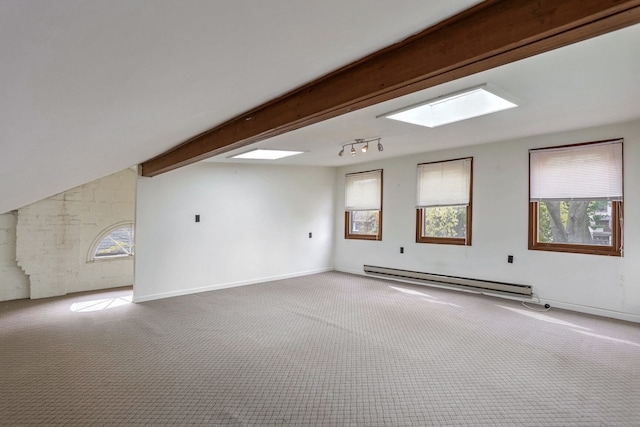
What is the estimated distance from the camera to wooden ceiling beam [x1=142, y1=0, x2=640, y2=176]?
1.28m

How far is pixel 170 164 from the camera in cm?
416

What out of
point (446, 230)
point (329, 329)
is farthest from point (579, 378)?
point (446, 230)

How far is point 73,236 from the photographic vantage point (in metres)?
5.66

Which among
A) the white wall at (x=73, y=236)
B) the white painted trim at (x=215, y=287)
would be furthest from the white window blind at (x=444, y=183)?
the white wall at (x=73, y=236)

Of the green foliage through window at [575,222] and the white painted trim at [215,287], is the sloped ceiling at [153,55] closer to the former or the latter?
the white painted trim at [215,287]

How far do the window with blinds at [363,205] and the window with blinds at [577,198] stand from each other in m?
2.71

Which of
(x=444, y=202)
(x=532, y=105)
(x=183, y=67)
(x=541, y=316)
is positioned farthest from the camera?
(x=444, y=202)

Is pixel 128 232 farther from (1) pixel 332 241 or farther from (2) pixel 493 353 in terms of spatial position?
(2) pixel 493 353

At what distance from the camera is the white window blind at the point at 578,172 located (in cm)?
404

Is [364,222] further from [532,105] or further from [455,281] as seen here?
[532,105]

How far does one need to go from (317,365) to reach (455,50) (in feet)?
8.33

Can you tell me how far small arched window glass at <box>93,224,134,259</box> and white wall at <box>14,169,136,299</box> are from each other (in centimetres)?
15

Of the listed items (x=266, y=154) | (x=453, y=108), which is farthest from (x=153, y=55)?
(x=266, y=154)

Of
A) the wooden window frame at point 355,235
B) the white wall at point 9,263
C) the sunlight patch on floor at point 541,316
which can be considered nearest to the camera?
the sunlight patch on floor at point 541,316
